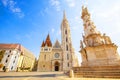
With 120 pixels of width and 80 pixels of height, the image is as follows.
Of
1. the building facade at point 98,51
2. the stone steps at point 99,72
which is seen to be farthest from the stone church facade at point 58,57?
the stone steps at point 99,72

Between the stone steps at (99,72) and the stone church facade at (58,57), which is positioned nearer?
the stone steps at (99,72)

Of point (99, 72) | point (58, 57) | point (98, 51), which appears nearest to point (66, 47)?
point (58, 57)

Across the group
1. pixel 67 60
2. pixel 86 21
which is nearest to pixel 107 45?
pixel 86 21

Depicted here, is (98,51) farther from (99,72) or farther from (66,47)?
(66,47)

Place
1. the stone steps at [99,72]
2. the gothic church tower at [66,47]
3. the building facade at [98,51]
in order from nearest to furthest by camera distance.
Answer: the stone steps at [99,72]
the building facade at [98,51]
the gothic church tower at [66,47]

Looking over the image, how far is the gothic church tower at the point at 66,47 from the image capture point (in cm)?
4178

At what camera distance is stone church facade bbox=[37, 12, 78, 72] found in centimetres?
4181

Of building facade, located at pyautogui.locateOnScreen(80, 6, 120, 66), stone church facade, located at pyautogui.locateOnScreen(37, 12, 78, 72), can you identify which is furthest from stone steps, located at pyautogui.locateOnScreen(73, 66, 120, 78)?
stone church facade, located at pyautogui.locateOnScreen(37, 12, 78, 72)

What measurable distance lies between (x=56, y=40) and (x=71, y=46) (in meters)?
9.43

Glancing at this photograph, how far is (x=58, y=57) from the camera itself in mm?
44156

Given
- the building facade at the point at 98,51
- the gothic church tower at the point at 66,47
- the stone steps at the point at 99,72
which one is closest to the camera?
the stone steps at the point at 99,72

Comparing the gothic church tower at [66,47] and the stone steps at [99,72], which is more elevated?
the gothic church tower at [66,47]

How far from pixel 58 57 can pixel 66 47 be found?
6785mm

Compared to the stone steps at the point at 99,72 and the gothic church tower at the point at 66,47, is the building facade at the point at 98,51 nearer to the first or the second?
the stone steps at the point at 99,72
